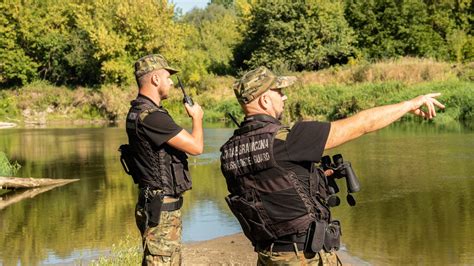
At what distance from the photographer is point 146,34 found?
1912 inches

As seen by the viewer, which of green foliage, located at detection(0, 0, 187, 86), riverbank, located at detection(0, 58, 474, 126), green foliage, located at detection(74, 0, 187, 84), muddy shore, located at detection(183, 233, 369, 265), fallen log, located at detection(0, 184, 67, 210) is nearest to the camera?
muddy shore, located at detection(183, 233, 369, 265)

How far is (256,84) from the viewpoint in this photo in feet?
12.9

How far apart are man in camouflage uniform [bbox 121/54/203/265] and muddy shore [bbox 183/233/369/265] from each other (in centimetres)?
306

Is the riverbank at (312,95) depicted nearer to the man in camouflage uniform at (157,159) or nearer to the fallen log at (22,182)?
the fallen log at (22,182)

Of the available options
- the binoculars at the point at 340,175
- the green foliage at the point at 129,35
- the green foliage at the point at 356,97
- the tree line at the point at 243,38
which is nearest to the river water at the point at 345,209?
the binoculars at the point at 340,175

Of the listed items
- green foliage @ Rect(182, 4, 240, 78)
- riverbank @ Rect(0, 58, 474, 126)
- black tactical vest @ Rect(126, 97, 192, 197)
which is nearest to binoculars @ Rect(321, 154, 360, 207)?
black tactical vest @ Rect(126, 97, 192, 197)

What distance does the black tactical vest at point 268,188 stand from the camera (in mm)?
3912

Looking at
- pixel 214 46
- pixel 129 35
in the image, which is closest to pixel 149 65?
pixel 129 35

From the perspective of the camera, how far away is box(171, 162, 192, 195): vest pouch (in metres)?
5.49

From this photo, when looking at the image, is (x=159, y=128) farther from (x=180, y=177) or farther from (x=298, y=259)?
(x=298, y=259)

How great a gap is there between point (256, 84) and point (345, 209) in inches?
333

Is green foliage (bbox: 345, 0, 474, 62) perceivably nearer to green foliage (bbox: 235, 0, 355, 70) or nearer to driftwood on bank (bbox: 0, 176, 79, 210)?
green foliage (bbox: 235, 0, 355, 70)

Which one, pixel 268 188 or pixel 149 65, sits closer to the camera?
pixel 268 188

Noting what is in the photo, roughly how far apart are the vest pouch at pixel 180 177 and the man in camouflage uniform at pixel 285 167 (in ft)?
4.68
